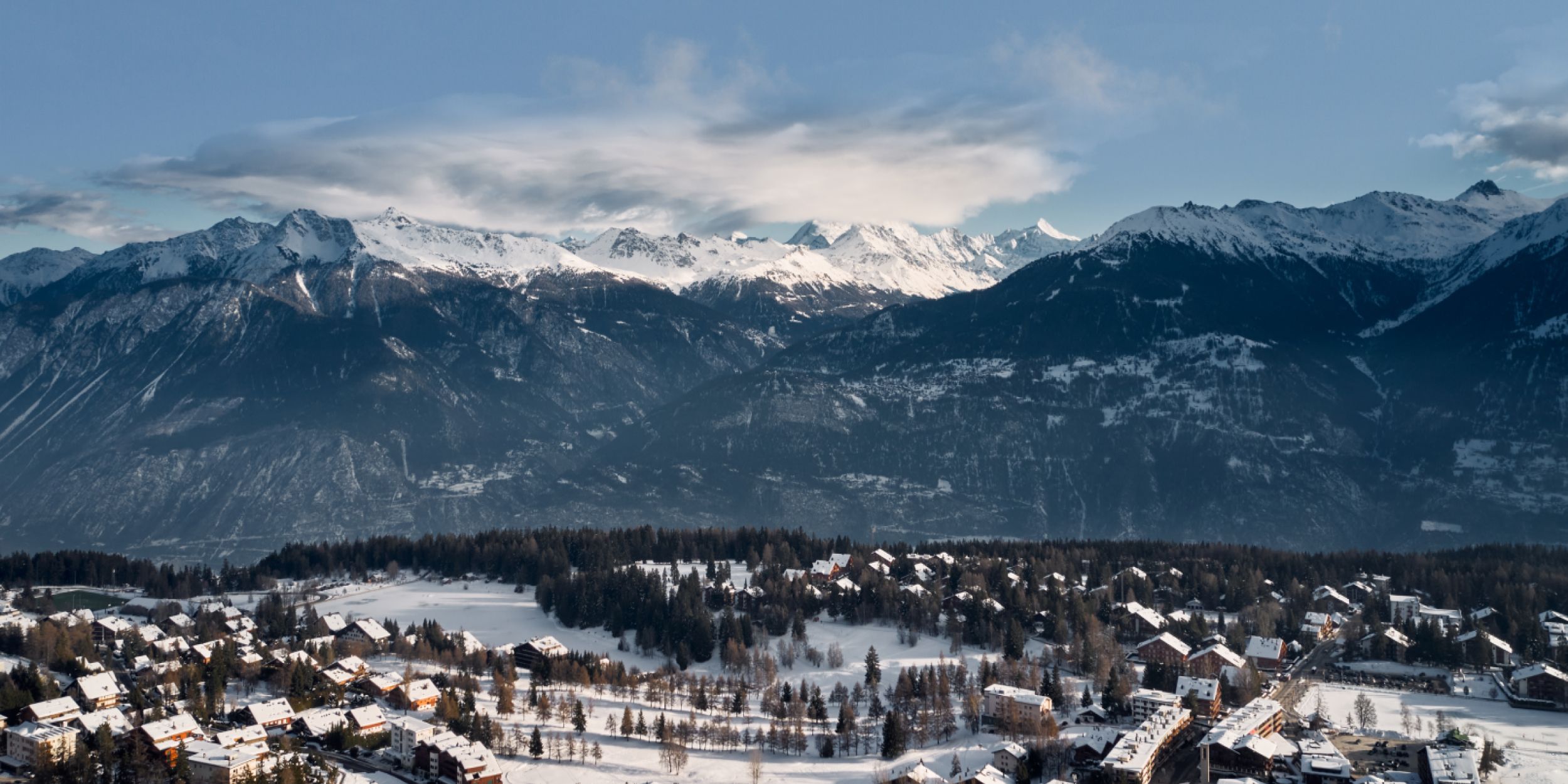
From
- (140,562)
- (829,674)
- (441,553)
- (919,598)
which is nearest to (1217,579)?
(919,598)

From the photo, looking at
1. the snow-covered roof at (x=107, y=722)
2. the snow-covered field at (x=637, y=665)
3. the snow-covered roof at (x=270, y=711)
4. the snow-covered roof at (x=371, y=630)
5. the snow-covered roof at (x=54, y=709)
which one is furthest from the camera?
the snow-covered roof at (x=371, y=630)

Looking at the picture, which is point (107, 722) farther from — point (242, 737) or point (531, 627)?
point (531, 627)

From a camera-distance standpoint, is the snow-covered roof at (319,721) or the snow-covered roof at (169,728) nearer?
the snow-covered roof at (169,728)

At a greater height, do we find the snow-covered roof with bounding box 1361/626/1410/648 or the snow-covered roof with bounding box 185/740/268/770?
the snow-covered roof with bounding box 1361/626/1410/648

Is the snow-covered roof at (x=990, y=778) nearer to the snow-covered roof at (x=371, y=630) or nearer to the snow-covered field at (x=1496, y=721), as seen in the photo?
the snow-covered field at (x=1496, y=721)

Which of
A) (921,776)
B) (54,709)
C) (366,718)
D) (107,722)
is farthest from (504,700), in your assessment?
(921,776)

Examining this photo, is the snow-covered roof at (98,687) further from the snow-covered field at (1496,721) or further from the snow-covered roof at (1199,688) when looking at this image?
the snow-covered field at (1496,721)

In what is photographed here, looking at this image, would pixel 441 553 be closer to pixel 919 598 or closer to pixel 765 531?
pixel 765 531

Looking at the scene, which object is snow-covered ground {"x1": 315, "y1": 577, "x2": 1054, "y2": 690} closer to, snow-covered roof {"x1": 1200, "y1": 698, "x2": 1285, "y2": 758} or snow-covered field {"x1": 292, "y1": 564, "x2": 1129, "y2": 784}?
snow-covered field {"x1": 292, "y1": 564, "x2": 1129, "y2": 784}

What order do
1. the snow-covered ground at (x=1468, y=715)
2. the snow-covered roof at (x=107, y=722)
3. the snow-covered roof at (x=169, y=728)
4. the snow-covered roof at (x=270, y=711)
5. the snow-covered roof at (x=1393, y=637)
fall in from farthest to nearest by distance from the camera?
1. the snow-covered roof at (x=1393, y=637)
2. the snow-covered roof at (x=270, y=711)
3. the snow-covered ground at (x=1468, y=715)
4. the snow-covered roof at (x=107, y=722)
5. the snow-covered roof at (x=169, y=728)

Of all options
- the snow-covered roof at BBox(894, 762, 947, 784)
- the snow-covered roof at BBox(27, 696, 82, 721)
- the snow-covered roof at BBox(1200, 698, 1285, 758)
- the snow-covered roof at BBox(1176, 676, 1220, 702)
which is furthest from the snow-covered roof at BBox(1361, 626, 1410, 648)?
the snow-covered roof at BBox(27, 696, 82, 721)

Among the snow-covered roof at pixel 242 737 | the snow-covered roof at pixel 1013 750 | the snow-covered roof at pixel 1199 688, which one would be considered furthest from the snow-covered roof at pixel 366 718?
the snow-covered roof at pixel 1199 688

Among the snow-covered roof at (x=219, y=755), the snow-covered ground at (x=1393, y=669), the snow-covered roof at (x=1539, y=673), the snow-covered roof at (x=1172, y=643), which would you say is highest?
the snow-covered roof at (x=1172, y=643)

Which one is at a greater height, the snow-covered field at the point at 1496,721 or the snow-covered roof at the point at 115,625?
the snow-covered roof at the point at 115,625
